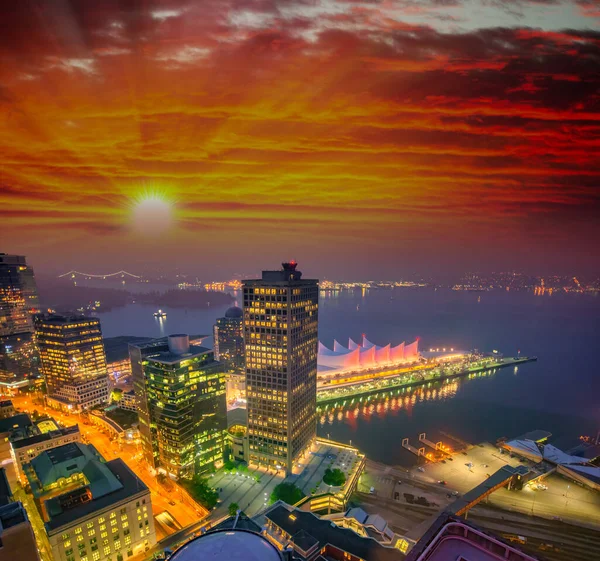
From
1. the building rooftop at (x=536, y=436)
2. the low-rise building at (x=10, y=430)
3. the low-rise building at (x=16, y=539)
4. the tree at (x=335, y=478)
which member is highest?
the low-rise building at (x=16, y=539)

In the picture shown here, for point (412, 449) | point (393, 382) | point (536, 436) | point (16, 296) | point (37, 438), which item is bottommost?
point (393, 382)

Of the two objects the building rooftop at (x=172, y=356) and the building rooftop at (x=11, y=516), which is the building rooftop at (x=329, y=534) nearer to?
the building rooftop at (x=11, y=516)

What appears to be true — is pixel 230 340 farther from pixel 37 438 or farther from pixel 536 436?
pixel 536 436

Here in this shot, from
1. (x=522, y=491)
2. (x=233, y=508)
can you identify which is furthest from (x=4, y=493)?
(x=522, y=491)

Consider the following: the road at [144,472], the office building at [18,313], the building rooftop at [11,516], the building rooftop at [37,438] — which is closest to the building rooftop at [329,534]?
the road at [144,472]

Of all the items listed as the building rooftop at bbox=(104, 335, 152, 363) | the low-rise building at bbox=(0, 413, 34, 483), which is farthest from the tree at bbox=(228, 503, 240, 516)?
the building rooftop at bbox=(104, 335, 152, 363)

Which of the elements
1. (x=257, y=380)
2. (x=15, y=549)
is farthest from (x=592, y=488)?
(x=15, y=549)
